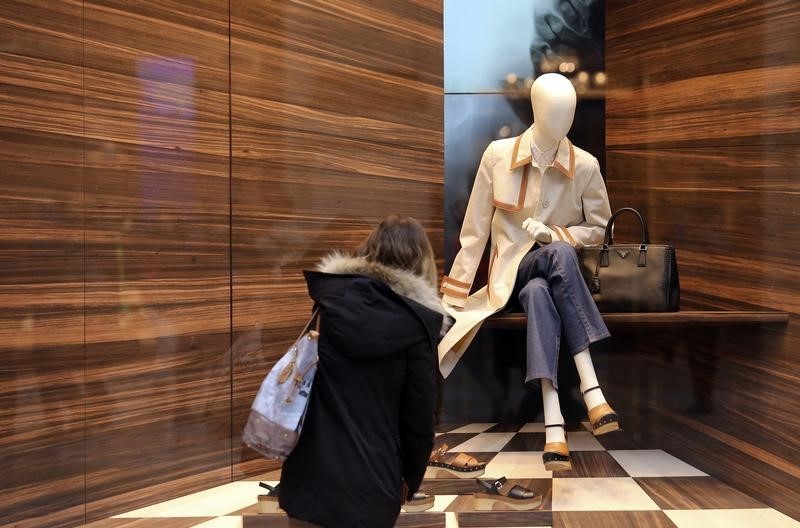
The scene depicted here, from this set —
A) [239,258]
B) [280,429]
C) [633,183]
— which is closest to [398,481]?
[280,429]

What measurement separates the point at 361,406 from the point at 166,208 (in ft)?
4.78

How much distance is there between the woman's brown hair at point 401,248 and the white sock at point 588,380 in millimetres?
1129

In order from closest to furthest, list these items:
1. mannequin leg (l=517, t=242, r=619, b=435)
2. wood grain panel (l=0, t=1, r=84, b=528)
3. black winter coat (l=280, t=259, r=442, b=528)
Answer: black winter coat (l=280, t=259, r=442, b=528) < wood grain panel (l=0, t=1, r=84, b=528) < mannequin leg (l=517, t=242, r=619, b=435)

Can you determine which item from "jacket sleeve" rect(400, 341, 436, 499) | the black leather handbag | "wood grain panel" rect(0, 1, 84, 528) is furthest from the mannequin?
"wood grain panel" rect(0, 1, 84, 528)

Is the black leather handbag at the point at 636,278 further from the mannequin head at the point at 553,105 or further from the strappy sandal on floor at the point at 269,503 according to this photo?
the strappy sandal on floor at the point at 269,503

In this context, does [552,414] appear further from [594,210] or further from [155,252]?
[155,252]

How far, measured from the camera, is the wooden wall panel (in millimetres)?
3211

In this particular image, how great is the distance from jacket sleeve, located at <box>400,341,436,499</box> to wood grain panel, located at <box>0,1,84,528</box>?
1.36 metres

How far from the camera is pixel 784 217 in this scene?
2877 mm

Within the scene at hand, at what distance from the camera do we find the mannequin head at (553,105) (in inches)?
130

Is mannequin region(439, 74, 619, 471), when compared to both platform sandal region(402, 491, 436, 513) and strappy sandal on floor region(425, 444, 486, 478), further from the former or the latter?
platform sandal region(402, 491, 436, 513)

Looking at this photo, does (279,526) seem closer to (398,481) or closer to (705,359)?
(398,481)

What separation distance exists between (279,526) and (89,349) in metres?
0.87

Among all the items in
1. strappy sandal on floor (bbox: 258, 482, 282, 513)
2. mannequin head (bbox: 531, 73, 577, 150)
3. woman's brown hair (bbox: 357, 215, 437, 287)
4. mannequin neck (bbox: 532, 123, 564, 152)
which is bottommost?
strappy sandal on floor (bbox: 258, 482, 282, 513)
